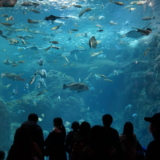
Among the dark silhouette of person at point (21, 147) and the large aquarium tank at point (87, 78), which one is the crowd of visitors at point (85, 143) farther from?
the large aquarium tank at point (87, 78)

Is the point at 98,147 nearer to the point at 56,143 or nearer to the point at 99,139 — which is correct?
the point at 99,139

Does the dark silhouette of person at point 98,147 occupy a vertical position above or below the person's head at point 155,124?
below

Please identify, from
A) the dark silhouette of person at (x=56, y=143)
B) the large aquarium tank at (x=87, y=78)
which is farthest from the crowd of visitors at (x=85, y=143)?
the large aquarium tank at (x=87, y=78)

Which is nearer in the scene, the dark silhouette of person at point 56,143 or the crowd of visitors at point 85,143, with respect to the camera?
the crowd of visitors at point 85,143

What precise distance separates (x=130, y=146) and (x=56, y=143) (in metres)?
1.57

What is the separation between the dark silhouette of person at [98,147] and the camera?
2148 mm

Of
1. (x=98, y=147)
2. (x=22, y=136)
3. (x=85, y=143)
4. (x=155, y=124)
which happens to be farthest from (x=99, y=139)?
(x=22, y=136)

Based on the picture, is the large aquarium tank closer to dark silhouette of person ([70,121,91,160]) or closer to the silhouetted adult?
dark silhouette of person ([70,121,91,160])

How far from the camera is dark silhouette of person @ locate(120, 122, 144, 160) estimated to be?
3.11 m

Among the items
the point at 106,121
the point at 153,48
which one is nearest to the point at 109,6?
the point at 153,48

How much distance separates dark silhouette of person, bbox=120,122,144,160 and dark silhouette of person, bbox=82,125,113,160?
3.71ft

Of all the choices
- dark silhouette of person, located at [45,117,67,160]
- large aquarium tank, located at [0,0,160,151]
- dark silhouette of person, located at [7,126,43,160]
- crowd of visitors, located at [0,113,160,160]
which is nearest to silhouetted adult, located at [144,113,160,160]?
crowd of visitors, located at [0,113,160,160]

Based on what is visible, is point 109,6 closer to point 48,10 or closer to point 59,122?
point 48,10

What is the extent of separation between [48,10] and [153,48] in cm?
1534
